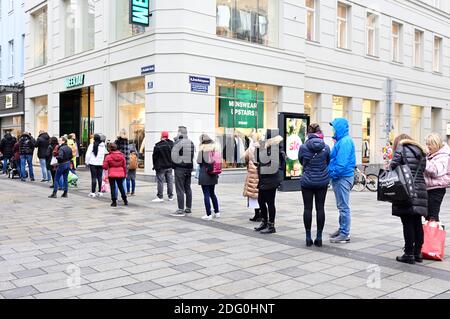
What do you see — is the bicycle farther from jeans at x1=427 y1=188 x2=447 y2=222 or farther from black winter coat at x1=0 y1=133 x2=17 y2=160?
black winter coat at x1=0 y1=133 x2=17 y2=160

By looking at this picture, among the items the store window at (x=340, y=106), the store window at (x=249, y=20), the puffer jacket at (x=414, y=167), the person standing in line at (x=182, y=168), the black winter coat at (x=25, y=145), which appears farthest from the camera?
the store window at (x=340, y=106)

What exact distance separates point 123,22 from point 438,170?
14.8 m

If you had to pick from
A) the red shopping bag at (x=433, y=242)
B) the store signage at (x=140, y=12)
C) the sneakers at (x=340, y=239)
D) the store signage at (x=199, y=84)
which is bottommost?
the sneakers at (x=340, y=239)

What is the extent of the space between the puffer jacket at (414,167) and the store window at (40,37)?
72.0 feet

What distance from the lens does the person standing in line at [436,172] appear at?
6332 mm

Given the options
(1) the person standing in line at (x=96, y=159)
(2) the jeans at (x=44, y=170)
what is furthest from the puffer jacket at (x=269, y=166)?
(2) the jeans at (x=44, y=170)

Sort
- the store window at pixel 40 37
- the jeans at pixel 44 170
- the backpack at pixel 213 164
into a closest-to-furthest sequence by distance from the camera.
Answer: the backpack at pixel 213 164 → the jeans at pixel 44 170 → the store window at pixel 40 37

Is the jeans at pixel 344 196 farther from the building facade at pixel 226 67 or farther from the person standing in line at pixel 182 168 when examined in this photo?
the building facade at pixel 226 67

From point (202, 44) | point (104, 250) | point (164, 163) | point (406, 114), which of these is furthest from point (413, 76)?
point (104, 250)

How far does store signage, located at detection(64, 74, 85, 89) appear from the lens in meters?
20.4

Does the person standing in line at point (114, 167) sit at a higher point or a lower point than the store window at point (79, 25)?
lower

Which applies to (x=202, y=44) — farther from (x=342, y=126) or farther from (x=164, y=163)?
Result: (x=342, y=126)

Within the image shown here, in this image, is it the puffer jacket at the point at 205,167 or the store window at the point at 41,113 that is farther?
the store window at the point at 41,113

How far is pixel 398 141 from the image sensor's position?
628 cm
